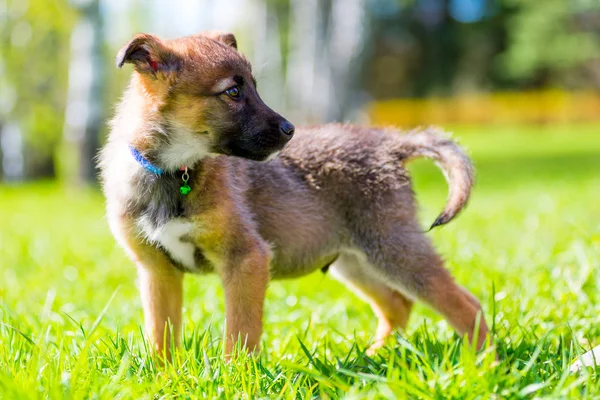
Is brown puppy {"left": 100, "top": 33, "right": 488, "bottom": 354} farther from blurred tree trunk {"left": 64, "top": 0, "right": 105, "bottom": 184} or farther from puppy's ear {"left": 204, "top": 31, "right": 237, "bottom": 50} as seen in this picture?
blurred tree trunk {"left": 64, "top": 0, "right": 105, "bottom": 184}

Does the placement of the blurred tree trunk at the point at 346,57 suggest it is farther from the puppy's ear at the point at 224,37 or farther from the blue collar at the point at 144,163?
the blue collar at the point at 144,163

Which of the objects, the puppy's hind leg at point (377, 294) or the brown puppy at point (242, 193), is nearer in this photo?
the brown puppy at point (242, 193)

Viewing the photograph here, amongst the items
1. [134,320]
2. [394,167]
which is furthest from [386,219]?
[134,320]

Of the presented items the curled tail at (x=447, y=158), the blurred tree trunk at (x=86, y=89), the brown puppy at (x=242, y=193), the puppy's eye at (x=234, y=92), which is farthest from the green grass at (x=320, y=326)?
the blurred tree trunk at (x=86, y=89)

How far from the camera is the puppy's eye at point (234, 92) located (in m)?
3.29

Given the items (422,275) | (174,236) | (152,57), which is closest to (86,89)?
(152,57)

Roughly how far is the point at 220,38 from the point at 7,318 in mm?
1858

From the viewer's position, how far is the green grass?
2.41 metres

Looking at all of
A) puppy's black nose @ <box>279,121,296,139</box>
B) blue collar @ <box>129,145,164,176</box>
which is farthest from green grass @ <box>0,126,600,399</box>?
puppy's black nose @ <box>279,121,296,139</box>

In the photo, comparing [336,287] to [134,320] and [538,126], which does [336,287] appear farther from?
[538,126]

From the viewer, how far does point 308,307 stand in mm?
4488

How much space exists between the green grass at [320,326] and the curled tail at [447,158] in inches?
18.0

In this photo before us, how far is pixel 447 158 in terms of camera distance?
12.2 feet

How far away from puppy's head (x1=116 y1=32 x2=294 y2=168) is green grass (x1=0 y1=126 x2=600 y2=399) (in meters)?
0.81
